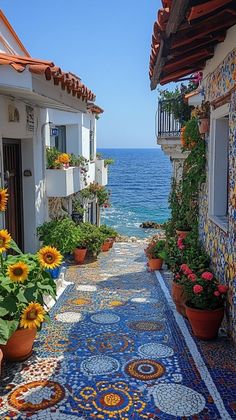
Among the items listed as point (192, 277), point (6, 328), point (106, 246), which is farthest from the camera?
point (106, 246)

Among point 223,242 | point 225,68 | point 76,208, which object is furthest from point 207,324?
point 76,208

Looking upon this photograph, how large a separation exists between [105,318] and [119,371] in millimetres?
1687

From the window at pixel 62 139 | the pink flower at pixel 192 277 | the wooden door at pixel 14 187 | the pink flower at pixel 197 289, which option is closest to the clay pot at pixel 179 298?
the pink flower at pixel 192 277

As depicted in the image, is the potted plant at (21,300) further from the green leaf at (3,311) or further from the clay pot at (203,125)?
the clay pot at (203,125)

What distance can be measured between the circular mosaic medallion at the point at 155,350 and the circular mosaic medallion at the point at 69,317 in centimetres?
134

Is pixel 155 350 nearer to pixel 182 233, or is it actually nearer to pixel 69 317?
pixel 69 317

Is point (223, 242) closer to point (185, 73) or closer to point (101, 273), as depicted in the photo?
point (185, 73)

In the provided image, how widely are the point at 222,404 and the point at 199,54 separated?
13.0ft

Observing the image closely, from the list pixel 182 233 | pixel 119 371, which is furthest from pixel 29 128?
pixel 119 371

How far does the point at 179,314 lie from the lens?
6.04 metres

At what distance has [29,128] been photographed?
311 inches

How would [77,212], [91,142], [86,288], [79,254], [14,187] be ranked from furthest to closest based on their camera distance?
1. [91,142]
2. [77,212]
3. [79,254]
4. [14,187]
5. [86,288]

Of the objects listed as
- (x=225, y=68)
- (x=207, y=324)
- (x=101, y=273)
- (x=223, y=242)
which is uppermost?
(x=225, y=68)

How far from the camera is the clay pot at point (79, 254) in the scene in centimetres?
1138
